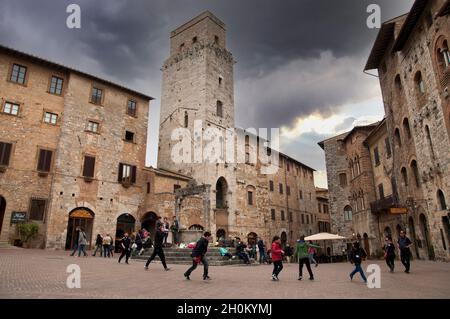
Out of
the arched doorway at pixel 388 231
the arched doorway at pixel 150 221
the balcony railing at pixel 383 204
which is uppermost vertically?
the balcony railing at pixel 383 204

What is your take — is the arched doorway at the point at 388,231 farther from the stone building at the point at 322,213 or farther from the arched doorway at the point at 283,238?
the stone building at the point at 322,213

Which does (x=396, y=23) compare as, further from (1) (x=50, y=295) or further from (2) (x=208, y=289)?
(1) (x=50, y=295)

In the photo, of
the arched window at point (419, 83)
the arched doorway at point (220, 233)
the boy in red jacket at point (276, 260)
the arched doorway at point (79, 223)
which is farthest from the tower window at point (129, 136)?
the arched window at point (419, 83)

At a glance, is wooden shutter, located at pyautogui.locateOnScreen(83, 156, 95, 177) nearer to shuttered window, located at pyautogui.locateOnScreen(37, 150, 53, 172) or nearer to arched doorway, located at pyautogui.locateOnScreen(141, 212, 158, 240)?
shuttered window, located at pyautogui.locateOnScreen(37, 150, 53, 172)

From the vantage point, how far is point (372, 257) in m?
25.7

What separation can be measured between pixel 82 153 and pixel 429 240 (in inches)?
973

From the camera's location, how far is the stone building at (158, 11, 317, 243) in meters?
33.5

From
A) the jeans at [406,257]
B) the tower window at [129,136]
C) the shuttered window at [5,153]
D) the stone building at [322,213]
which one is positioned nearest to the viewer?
the jeans at [406,257]

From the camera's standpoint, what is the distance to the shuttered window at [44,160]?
2252 cm

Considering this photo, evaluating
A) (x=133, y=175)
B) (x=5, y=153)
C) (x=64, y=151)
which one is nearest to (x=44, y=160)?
(x=64, y=151)

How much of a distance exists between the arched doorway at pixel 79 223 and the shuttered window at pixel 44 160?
3754 millimetres

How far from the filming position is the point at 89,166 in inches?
969

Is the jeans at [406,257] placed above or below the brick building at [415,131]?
below

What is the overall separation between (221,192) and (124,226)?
473 inches
